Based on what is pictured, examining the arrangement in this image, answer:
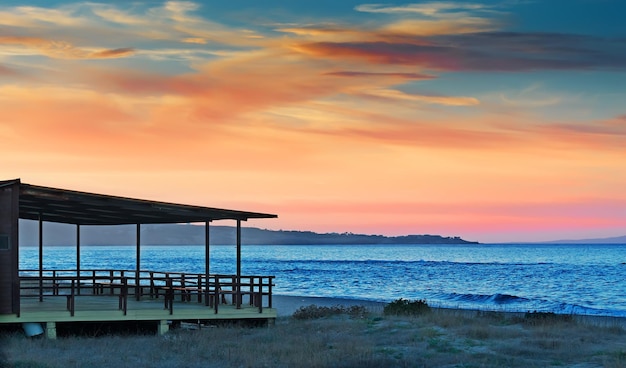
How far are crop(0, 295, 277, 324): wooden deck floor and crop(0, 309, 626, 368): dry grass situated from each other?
44 cm

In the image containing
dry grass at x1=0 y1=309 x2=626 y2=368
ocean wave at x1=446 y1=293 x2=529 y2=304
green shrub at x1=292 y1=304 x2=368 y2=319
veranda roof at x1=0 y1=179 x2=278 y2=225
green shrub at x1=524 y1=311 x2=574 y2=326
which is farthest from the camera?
ocean wave at x1=446 y1=293 x2=529 y2=304

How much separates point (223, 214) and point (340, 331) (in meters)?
4.34

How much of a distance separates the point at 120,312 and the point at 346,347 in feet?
20.0

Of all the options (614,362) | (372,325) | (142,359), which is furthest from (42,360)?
(614,362)

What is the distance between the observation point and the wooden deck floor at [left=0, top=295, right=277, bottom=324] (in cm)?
1986

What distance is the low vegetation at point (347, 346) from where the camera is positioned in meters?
16.4

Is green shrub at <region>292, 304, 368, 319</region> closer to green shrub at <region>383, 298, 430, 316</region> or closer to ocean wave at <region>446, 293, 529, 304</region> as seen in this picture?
green shrub at <region>383, 298, 430, 316</region>

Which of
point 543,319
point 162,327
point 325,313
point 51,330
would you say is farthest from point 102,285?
Answer: point 543,319

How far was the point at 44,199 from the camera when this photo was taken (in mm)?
20234

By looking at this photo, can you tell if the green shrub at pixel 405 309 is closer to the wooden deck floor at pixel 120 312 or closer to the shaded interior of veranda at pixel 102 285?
the shaded interior of veranda at pixel 102 285

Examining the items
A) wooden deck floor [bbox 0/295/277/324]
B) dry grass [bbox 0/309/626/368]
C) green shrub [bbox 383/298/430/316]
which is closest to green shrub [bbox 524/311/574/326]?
dry grass [bbox 0/309/626/368]

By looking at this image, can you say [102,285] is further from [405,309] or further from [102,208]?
[405,309]

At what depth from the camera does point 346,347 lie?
58.9 feet

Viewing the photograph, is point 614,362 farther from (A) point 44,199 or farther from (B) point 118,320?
(A) point 44,199
